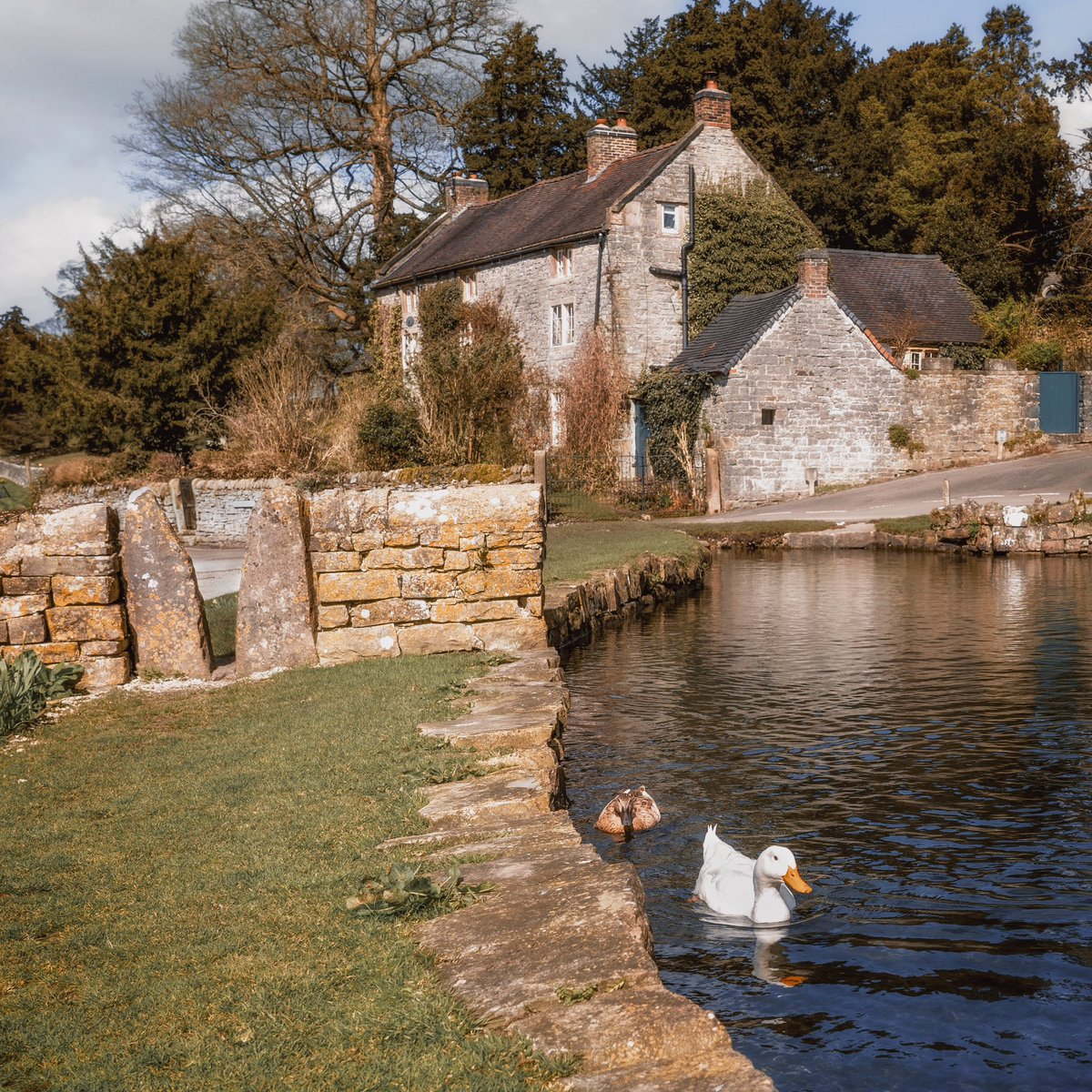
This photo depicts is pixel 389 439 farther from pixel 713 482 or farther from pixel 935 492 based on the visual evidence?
pixel 935 492

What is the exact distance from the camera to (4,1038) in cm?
361

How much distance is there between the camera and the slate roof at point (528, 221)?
34.5 metres

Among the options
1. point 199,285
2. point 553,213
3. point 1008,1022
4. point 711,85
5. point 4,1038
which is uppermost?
point 711,85

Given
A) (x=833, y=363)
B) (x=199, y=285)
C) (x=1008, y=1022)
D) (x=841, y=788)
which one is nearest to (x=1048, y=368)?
(x=833, y=363)

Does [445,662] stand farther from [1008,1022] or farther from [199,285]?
[199,285]

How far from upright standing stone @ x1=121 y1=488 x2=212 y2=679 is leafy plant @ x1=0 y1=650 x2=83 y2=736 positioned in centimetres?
60

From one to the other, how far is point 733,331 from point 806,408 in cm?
290

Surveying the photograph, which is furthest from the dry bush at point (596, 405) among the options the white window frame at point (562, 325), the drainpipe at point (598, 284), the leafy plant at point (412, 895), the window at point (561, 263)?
the leafy plant at point (412, 895)

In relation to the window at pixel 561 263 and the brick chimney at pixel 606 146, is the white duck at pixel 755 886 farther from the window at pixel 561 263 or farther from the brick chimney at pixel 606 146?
the brick chimney at pixel 606 146

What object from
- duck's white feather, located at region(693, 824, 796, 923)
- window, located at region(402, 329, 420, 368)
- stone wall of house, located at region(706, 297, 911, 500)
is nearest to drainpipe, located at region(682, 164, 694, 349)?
stone wall of house, located at region(706, 297, 911, 500)

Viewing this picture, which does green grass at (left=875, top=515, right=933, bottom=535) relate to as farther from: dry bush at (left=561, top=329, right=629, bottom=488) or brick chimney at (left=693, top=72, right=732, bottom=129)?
brick chimney at (left=693, top=72, right=732, bottom=129)

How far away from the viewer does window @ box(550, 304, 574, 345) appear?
3566 cm

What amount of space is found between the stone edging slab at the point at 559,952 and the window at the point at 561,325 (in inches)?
1204

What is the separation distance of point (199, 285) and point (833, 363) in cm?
1715
